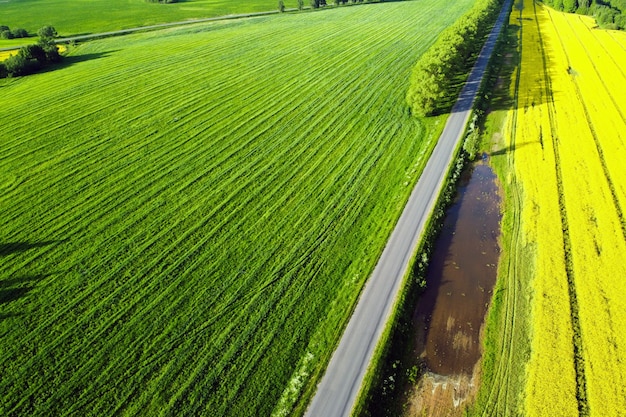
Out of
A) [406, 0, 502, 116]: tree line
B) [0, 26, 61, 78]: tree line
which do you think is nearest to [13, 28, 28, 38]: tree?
[0, 26, 61, 78]: tree line

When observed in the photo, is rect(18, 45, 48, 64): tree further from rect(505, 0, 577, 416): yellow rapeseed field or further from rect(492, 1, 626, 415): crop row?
rect(492, 1, 626, 415): crop row

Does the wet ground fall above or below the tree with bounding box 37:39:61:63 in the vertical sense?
below

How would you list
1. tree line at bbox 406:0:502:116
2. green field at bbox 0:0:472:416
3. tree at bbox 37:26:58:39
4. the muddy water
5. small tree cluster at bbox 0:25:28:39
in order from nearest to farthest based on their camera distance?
1. green field at bbox 0:0:472:416
2. the muddy water
3. tree line at bbox 406:0:502:116
4. tree at bbox 37:26:58:39
5. small tree cluster at bbox 0:25:28:39

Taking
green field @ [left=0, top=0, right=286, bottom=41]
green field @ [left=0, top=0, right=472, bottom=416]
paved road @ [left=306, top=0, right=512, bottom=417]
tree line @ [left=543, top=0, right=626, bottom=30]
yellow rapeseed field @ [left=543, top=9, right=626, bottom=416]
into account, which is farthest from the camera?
green field @ [left=0, top=0, right=286, bottom=41]

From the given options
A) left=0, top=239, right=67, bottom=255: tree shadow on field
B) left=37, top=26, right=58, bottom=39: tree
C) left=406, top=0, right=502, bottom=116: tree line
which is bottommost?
left=0, top=239, right=67, bottom=255: tree shadow on field

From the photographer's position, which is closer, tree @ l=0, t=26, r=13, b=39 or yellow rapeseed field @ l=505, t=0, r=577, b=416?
yellow rapeseed field @ l=505, t=0, r=577, b=416
